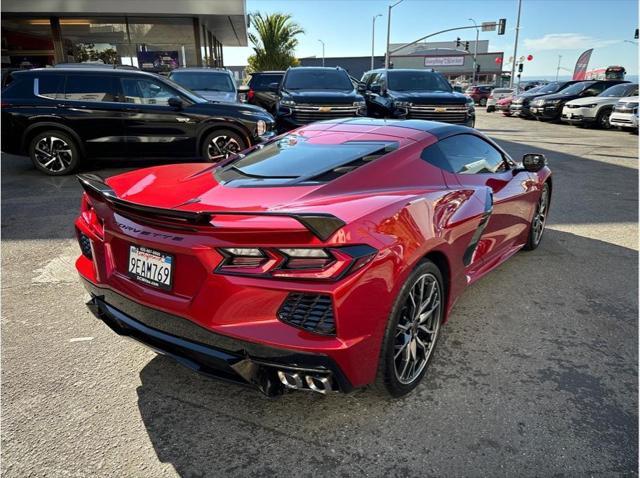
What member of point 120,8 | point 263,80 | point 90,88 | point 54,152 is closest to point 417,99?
point 263,80

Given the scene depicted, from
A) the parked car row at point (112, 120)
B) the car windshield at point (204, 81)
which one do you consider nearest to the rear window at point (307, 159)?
the parked car row at point (112, 120)

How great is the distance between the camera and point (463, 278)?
119 inches

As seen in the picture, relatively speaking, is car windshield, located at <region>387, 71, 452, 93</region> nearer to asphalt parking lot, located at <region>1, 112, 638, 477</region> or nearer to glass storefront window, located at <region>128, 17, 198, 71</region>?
asphalt parking lot, located at <region>1, 112, 638, 477</region>

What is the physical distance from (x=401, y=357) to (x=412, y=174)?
→ 1075mm

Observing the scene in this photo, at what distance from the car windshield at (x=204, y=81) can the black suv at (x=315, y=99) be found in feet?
4.48

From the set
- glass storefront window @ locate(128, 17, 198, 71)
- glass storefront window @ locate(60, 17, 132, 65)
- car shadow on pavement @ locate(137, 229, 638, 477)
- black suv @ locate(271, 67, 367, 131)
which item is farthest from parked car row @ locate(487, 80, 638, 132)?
glass storefront window @ locate(60, 17, 132, 65)

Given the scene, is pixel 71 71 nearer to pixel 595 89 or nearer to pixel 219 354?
pixel 219 354

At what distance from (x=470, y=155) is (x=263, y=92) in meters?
11.9

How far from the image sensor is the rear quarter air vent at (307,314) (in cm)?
198

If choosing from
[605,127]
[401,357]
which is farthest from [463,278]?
[605,127]

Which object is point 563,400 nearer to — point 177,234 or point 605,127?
point 177,234

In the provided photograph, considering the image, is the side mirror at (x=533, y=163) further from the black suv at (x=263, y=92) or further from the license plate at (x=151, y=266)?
the black suv at (x=263, y=92)

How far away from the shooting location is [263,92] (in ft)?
47.4

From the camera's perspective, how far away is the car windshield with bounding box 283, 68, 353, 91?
38.6 feet
